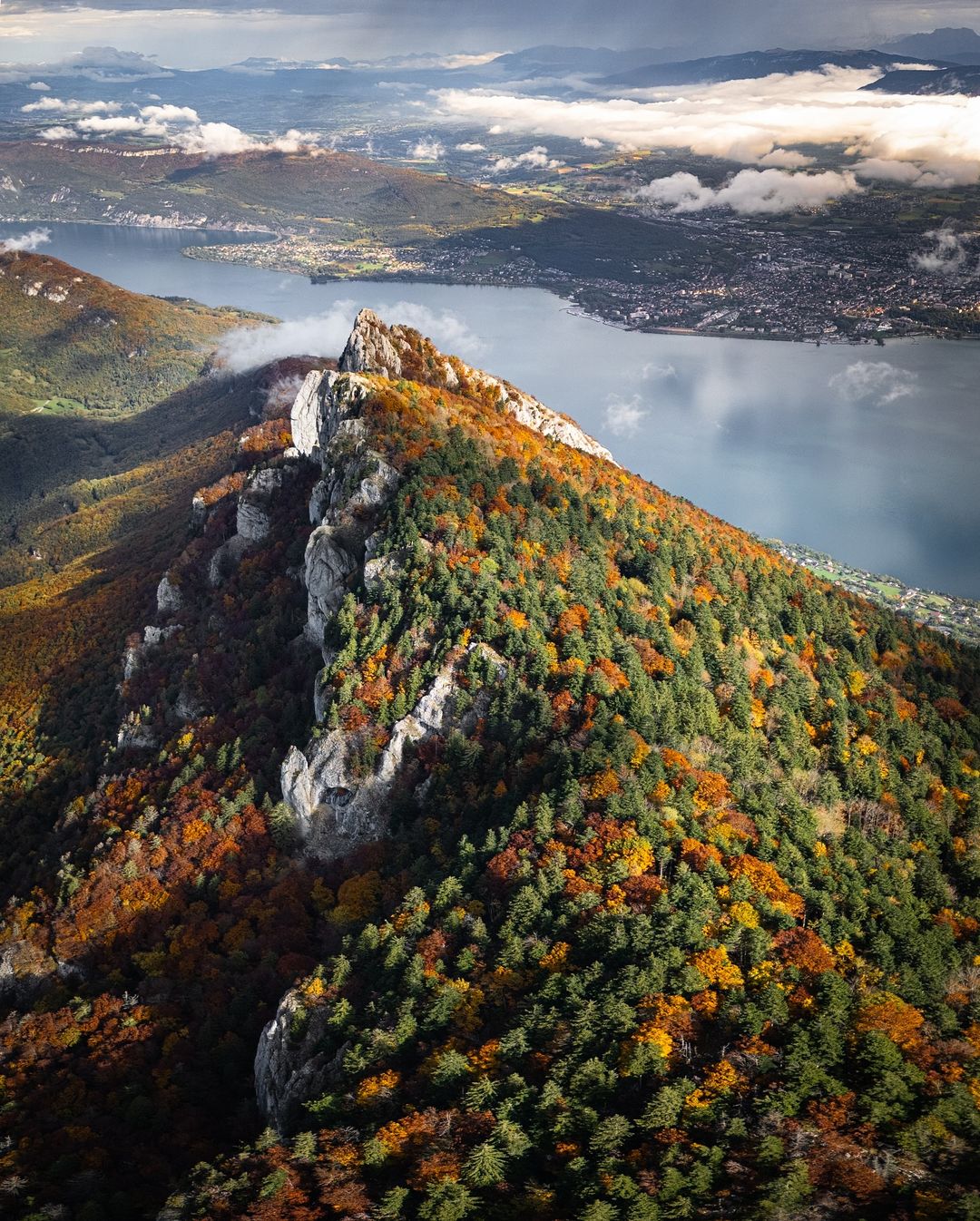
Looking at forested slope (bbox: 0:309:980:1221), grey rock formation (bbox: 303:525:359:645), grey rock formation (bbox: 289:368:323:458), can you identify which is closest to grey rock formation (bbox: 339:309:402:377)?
grey rock formation (bbox: 289:368:323:458)

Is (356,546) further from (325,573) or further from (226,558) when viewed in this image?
(226,558)

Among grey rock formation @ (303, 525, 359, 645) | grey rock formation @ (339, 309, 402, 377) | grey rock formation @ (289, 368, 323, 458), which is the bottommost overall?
grey rock formation @ (303, 525, 359, 645)

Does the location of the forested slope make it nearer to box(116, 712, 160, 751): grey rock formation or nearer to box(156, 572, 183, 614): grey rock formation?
box(116, 712, 160, 751): grey rock formation

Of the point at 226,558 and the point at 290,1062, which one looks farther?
the point at 226,558

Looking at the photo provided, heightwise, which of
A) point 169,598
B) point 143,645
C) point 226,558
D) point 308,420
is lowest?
point 143,645

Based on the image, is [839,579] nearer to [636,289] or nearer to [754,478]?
[754,478]

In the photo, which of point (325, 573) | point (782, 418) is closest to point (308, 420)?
point (325, 573)

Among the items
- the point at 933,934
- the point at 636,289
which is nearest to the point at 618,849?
the point at 933,934
